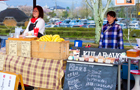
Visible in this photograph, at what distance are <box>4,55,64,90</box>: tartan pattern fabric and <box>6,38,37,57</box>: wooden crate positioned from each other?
0.27ft

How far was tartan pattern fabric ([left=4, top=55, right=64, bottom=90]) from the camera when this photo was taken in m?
3.01

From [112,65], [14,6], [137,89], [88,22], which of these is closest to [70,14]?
[88,22]

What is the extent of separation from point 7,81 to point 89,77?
4.31 feet

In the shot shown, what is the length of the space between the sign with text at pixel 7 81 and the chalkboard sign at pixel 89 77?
0.82 meters

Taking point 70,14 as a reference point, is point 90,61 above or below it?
below

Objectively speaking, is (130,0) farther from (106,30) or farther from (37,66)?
(37,66)

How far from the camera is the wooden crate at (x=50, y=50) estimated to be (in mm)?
2977

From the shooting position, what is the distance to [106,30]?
13.0 feet

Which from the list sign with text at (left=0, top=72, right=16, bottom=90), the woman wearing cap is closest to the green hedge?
the woman wearing cap

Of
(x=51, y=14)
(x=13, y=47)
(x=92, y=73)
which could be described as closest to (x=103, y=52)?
(x=92, y=73)

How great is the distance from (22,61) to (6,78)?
14.8 inches

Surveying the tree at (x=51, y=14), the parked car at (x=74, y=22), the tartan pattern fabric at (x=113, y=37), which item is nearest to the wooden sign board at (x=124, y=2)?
the tartan pattern fabric at (x=113, y=37)

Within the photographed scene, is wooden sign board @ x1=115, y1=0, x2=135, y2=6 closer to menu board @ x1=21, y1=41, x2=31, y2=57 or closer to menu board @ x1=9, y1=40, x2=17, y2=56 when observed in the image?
menu board @ x1=21, y1=41, x2=31, y2=57

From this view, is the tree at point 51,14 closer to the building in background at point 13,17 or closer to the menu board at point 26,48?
the building in background at point 13,17
